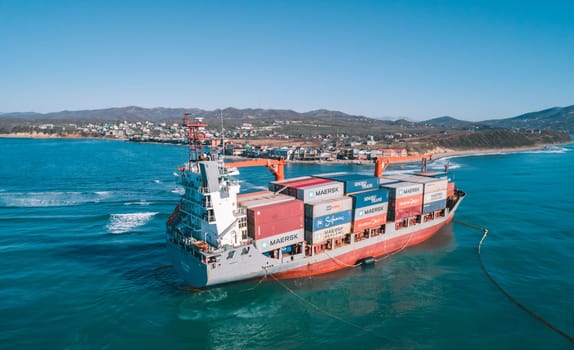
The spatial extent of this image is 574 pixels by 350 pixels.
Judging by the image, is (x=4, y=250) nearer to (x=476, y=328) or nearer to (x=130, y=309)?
(x=130, y=309)

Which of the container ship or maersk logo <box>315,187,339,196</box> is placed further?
maersk logo <box>315,187,339,196</box>

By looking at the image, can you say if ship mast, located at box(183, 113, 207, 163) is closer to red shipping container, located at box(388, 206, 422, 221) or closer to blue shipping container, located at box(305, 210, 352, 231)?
blue shipping container, located at box(305, 210, 352, 231)

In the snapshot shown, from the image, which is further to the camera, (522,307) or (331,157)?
(331,157)

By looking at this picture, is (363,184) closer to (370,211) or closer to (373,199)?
(373,199)

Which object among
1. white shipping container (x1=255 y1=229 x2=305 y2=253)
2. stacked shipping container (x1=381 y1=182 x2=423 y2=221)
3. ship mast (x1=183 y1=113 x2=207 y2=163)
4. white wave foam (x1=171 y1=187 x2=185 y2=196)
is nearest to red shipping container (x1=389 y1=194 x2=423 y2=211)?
stacked shipping container (x1=381 y1=182 x2=423 y2=221)

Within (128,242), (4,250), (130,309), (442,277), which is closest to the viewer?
(130,309)

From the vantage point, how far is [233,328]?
24.6 m

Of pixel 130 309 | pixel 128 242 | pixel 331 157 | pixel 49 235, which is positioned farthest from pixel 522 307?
pixel 331 157

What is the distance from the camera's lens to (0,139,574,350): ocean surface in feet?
77.3

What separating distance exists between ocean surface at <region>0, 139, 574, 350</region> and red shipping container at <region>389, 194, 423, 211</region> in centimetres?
540

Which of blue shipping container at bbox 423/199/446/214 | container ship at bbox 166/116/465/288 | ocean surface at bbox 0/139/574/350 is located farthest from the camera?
blue shipping container at bbox 423/199/446/214

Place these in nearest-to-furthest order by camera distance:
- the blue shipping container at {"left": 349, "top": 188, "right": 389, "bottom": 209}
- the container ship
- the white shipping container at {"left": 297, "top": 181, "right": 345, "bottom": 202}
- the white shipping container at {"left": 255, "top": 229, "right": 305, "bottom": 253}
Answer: the container ship, the white shipping container at {"left": 255, "top": 229, "right": 305, "bottom": 253}, the white shipping container at {"left": 297, "top": 181, "right": 345, "bottom": 202}, the blue shipping container at {"left": 349, "top": 188, "right": 389, "bottom": 209}

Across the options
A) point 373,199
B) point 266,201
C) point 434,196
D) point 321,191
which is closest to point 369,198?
point 373,199

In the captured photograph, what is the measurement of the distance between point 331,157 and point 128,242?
88613 millimetres
